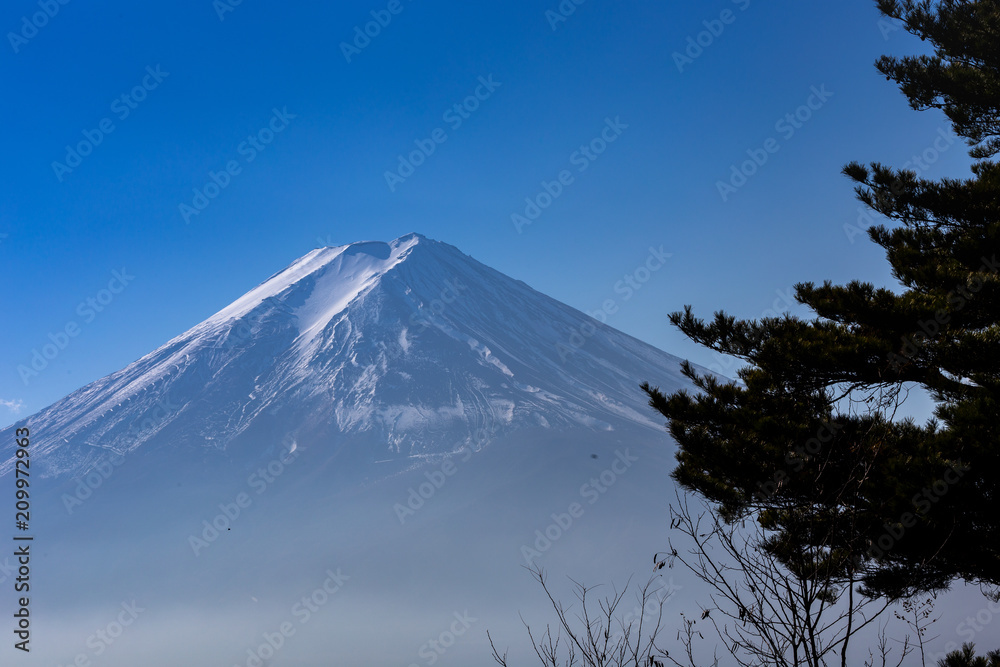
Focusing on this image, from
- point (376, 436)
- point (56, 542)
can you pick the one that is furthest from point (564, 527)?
point (56, 542)

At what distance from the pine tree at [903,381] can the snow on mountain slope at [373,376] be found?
9213cm

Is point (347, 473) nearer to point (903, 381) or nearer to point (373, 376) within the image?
point (373, 376)

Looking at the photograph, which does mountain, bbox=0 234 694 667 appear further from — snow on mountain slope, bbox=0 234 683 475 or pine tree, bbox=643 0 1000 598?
pine tree, bbox=643 0 1000 598

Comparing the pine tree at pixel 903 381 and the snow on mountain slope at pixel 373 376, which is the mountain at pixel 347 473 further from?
the pine tree at pixel 903 381

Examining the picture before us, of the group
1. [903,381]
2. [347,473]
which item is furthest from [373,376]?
[903,381]

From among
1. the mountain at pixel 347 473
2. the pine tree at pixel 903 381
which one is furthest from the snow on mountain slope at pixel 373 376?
the pine tree at pixel 903 381

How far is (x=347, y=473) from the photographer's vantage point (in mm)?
107812

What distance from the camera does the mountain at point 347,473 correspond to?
107m

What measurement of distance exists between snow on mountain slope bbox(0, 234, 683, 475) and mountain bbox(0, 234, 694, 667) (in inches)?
13.5

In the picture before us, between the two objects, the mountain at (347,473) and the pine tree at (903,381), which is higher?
the mountain at (347,473)

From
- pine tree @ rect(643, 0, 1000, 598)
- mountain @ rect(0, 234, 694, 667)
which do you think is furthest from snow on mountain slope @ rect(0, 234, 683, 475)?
pine tree @ rect(643, 0, 1000, 598)

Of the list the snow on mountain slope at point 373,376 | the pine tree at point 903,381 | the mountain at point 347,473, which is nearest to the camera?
the pine tree at point 903,381

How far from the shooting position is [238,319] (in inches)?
4759

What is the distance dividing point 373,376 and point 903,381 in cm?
10391
